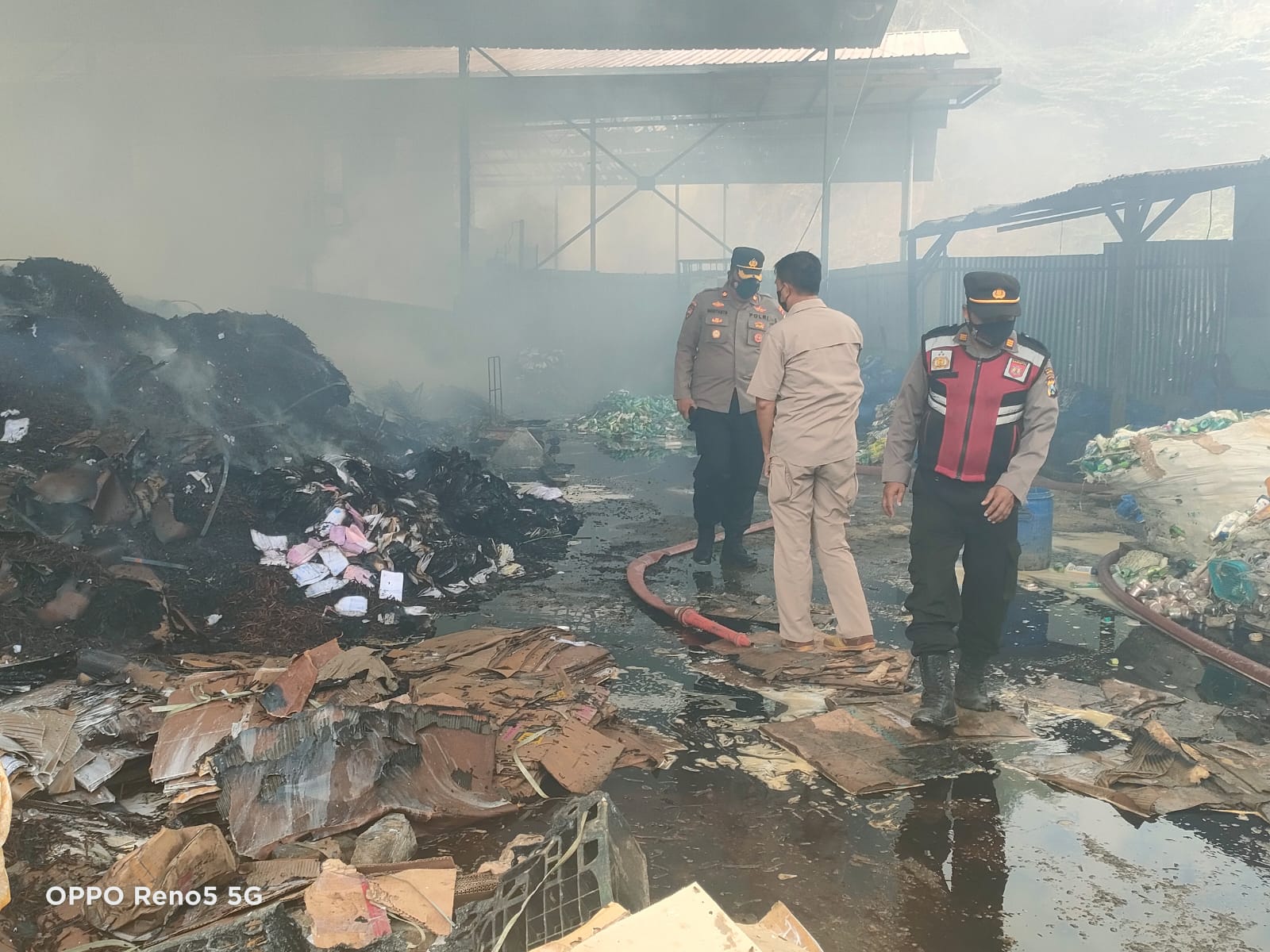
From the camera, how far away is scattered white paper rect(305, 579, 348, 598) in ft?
19.5

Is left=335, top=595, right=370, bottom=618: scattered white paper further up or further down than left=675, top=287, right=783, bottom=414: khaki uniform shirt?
further down

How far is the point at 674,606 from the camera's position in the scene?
5.86 meters

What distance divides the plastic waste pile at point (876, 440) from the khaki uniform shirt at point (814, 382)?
501cm

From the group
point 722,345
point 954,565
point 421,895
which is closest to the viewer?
point 421,895

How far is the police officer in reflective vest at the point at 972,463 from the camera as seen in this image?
414cm

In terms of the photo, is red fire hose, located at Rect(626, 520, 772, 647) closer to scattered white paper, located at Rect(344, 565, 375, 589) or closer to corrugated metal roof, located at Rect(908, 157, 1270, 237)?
scattered white paper, located at Rect(344, 565, 375, 589)

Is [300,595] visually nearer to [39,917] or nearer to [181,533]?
[181,533]

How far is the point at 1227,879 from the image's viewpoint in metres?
2.94

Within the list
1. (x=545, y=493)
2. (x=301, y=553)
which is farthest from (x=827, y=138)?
(x=301, y=553)

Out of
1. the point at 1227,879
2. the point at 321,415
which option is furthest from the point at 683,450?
the point at 1227,879

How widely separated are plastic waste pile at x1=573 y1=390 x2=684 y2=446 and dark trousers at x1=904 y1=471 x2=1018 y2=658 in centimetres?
942

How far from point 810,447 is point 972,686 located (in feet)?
4.67

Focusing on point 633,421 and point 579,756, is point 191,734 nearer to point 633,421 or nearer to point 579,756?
point 579,756

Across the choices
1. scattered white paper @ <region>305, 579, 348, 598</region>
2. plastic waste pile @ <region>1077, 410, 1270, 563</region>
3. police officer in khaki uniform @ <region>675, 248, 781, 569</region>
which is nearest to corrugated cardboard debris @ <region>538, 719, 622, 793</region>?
scattered white paper @ <region>305, 579, 348, 598</region>
